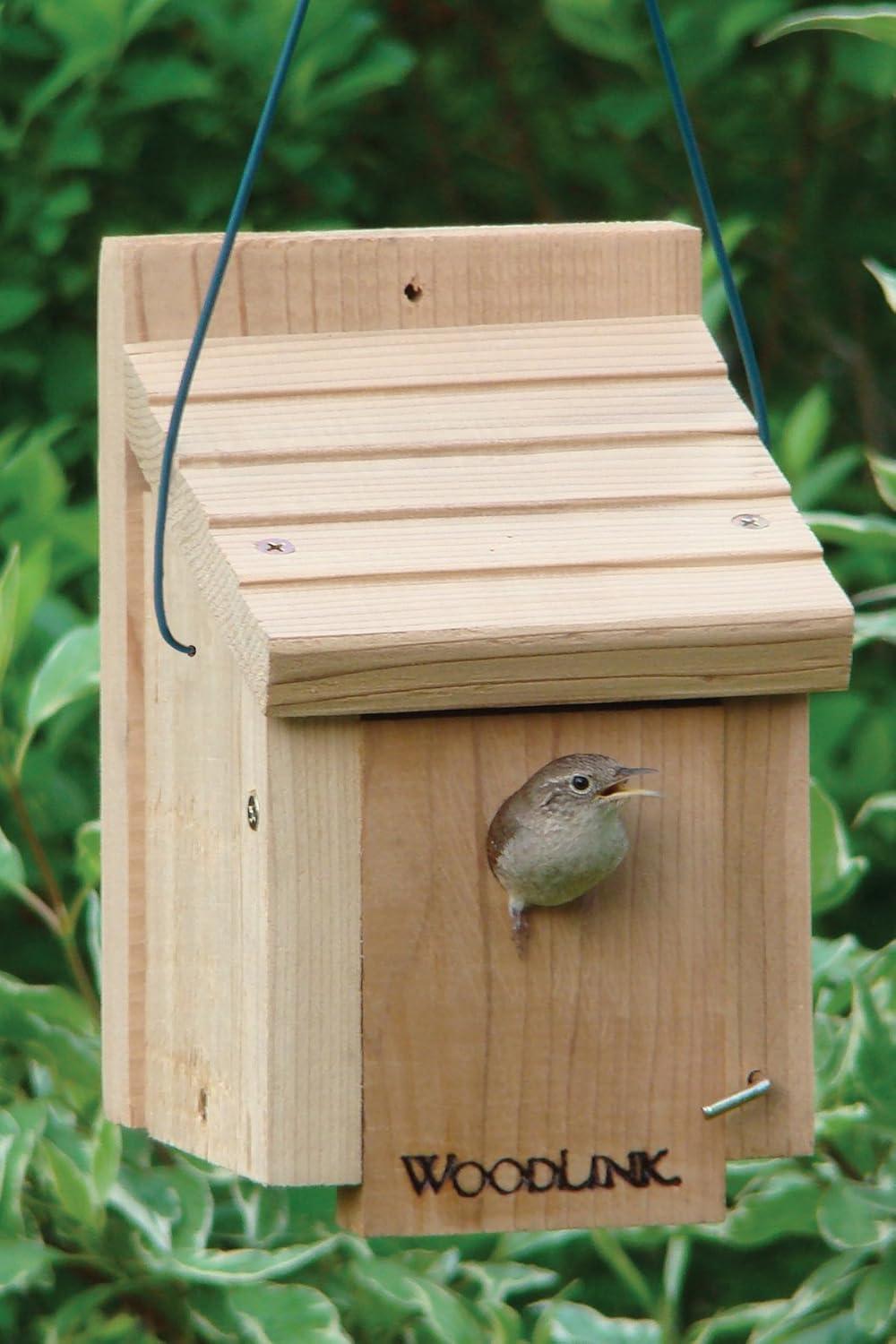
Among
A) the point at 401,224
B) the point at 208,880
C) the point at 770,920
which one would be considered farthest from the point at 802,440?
the point at 208,880

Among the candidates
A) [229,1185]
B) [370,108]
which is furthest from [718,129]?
[229,1185]

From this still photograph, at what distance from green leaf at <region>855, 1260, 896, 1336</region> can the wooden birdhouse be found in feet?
2.18

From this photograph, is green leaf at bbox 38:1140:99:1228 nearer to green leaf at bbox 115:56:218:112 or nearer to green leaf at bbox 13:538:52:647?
green leaf at bbox 13:538:52:647

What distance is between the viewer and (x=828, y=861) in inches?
123

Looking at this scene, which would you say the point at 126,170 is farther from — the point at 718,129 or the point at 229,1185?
the point at 229,1185

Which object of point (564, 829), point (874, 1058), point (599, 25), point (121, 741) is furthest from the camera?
point (599, 25)

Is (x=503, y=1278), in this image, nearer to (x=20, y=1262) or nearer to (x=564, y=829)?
(x=20, y=1262)

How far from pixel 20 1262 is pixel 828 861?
3.66 ft

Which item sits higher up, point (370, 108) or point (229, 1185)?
point (370, 108)

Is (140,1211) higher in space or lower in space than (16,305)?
lower

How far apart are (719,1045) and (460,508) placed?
58 centimetres

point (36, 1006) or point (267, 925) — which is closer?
point (267, 925)

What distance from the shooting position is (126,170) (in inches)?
149

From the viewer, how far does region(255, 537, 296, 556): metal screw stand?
7.28 feet
